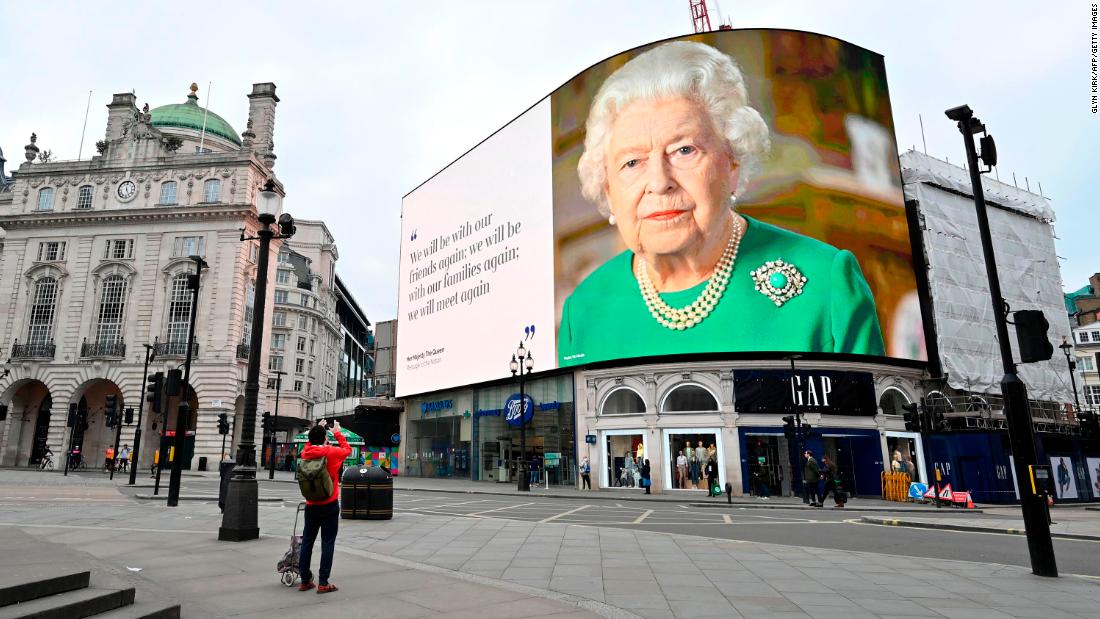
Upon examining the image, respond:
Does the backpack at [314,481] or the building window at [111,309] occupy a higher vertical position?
the building window at [111,309]

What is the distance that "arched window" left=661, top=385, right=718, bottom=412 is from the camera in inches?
1277

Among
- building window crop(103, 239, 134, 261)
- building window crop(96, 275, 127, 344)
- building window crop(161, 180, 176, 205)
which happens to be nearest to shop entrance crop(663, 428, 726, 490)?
building window crop(96, 275, 127, 344)

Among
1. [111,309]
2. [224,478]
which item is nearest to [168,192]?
[111,309]

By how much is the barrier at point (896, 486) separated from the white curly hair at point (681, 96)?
15.0 m

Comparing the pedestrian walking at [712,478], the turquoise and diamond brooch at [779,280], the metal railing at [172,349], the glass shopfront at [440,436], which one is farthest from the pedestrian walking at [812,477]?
the metal railing at [172,349]

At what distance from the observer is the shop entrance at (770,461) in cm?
3019

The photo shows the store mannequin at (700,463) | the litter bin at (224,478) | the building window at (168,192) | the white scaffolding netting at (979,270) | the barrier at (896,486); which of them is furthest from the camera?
the building window at (168,192)

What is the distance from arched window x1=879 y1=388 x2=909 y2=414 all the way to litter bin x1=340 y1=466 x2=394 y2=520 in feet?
89.3

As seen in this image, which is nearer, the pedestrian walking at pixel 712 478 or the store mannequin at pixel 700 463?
the pedestrian walking at pixel 712 478

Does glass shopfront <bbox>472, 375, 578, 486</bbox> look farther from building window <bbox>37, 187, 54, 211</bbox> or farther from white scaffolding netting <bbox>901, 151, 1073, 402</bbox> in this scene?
building window <bbox>37, 187, 54, 211</bbox>

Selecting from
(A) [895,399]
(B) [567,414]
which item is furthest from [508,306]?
(A) [895,399]

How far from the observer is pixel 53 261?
170ft

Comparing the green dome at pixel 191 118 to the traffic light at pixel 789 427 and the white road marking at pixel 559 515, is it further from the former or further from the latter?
the traffic light at pixel 789 427

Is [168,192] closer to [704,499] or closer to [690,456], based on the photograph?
[690,456]
